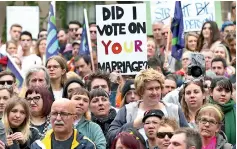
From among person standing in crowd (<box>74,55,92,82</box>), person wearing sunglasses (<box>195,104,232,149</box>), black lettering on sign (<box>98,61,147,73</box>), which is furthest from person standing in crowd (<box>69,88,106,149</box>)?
person standing in crowd (<box>74,55,92,82</box>)

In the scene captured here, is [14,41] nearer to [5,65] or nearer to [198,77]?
[5,65]

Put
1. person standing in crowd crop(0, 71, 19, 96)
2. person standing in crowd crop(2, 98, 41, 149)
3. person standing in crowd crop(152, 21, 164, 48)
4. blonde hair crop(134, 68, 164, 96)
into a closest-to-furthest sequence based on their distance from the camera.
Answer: person standing in crowd crop(2, 98, 41, 149) → blonde hair crop(134, 68, 164, 96) → person standing in crowd crop(0, 71, 19, 96) → person standing in crowd crop(152, 21, 164, 48)

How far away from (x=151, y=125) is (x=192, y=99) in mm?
1630

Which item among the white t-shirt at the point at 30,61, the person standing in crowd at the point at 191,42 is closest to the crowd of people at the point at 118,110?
the person standing in crowd at the point at 191,42

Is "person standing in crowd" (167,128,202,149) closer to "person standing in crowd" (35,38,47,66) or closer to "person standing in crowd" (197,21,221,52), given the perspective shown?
"person standing in crowd" (197,21,221,52)

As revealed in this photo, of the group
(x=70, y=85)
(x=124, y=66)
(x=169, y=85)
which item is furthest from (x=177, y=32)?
(x=70, y=85)

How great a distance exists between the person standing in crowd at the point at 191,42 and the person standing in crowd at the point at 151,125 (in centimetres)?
588

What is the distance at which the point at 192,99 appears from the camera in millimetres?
12969

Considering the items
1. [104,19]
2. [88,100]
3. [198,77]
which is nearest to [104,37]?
[104,19]

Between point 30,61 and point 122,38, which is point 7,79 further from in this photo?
point 30,61

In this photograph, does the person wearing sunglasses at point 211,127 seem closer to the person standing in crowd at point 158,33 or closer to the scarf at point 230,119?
the scarf at point 230,119

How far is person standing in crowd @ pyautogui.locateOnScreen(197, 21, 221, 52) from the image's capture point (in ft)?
56.9

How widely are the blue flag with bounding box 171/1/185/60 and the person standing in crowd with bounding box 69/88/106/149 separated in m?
4.94

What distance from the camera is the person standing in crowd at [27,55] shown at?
17203 millimetres
